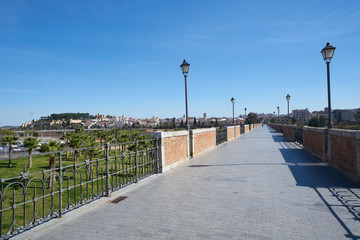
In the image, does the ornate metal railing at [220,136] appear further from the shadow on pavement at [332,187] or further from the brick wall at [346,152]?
the brick wall at [346,152]

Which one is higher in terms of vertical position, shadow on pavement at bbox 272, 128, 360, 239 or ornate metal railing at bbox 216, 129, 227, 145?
ornate metal railing at bbox 216, 129, 227, 145

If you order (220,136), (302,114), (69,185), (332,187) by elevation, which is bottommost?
(332,187)

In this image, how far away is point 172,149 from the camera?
31.3 ft

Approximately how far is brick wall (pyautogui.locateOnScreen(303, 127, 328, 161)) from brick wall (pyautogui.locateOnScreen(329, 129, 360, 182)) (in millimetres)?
888

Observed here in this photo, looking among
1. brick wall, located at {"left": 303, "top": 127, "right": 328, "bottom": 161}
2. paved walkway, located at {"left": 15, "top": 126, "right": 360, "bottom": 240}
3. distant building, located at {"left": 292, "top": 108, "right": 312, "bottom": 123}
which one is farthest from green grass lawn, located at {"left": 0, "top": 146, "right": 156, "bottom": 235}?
distant building, located at {"left": 292, "top": 108, "right": 312, "bottom": 123}

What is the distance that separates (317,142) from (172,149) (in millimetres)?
7260

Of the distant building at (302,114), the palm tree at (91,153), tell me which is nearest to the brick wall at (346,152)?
the palm tree at (91,153)

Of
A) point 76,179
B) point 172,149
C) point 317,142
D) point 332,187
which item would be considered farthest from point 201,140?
point 332,187

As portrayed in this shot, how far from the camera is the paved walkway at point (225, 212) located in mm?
3580

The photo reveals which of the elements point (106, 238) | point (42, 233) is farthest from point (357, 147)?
point (42, 233)

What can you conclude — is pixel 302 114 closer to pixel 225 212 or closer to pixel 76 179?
pixel 76 179

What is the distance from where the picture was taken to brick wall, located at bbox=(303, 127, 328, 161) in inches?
395

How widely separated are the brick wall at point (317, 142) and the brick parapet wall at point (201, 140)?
5.93m

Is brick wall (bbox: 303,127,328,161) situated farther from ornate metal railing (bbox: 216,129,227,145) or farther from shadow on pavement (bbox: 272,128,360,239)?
ornate metal railing (bbox: 216,129,227,145)
